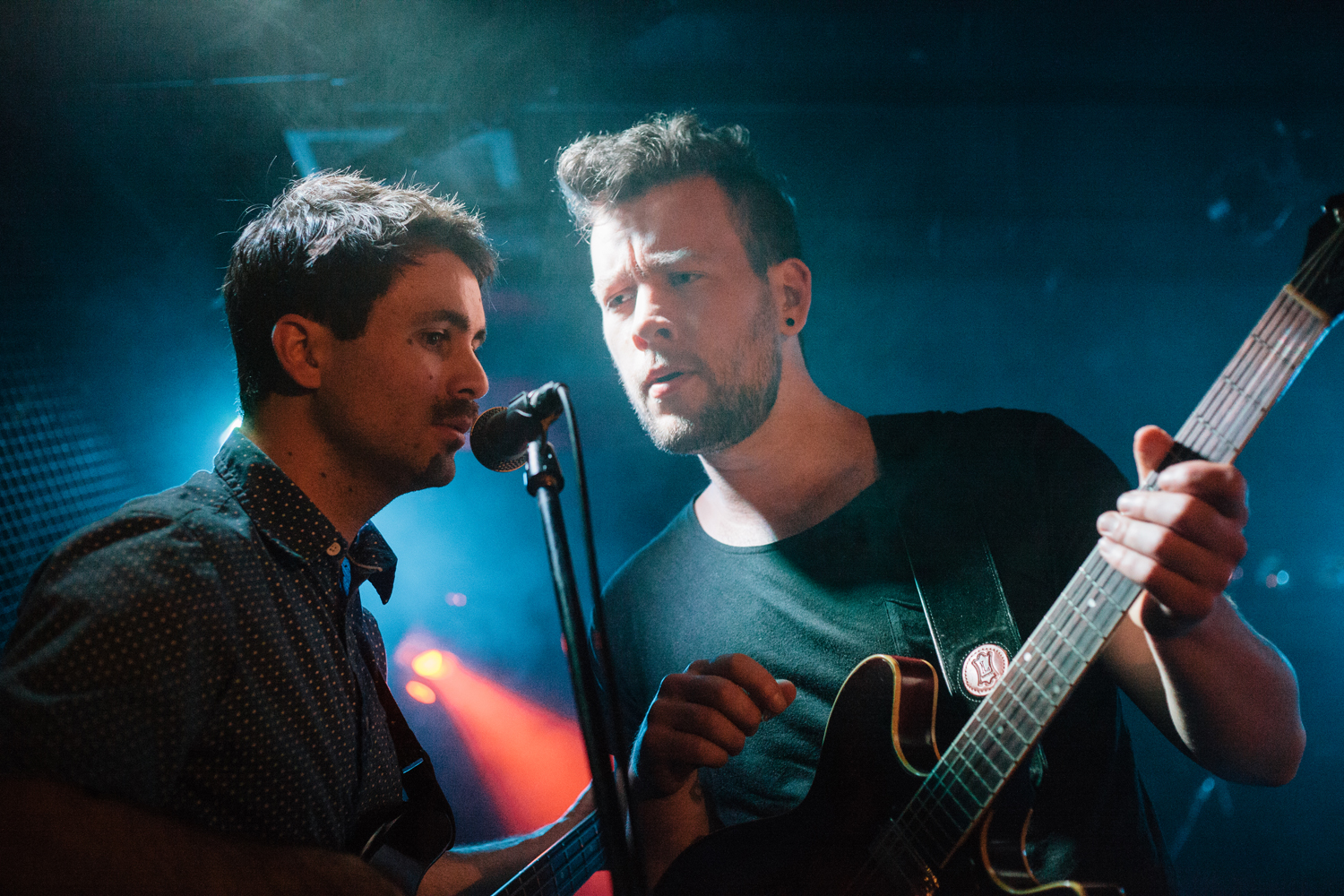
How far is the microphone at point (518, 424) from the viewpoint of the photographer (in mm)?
1179

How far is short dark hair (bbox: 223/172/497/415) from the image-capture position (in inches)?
63.9

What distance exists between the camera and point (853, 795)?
134cm

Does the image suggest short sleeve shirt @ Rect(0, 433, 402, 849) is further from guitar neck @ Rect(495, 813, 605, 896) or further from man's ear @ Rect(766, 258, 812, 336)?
man's ear @ Rect(766, 258, 812, 336)

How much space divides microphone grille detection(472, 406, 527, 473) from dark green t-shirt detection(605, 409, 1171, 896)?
0.81 meters

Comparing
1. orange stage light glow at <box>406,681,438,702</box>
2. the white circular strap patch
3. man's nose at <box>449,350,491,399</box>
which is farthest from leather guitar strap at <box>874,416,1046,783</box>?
orange stage light glow at <box>406,681,438,702</box>

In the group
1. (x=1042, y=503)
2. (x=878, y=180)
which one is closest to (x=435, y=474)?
(x=1042, y=503)

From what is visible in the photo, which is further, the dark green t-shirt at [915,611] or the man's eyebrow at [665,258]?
the man's eyebrow at [665,258]

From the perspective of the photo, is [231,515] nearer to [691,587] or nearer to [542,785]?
[691,587]

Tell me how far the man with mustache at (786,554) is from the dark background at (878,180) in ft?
1.01

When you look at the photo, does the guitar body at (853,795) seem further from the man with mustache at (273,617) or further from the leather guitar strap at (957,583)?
the man with mustache at (273,617)

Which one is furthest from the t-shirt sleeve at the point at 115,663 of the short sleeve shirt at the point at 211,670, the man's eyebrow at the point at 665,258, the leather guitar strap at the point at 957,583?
the leather guitar strap at the point at 957,583

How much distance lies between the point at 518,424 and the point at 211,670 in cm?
69

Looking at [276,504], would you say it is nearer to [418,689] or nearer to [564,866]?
[564,866]

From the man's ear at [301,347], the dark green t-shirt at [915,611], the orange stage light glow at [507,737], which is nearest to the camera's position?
the dark green t-shirt at [915,611]
